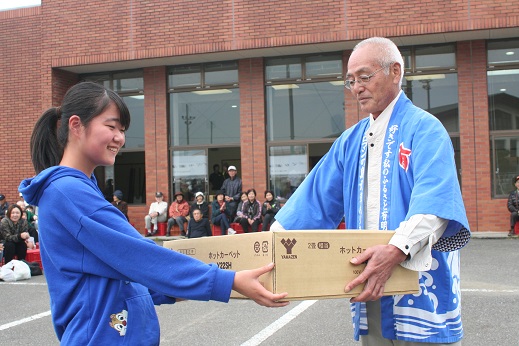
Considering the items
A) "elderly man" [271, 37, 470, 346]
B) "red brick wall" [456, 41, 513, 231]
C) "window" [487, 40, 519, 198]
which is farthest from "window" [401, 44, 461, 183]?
"elderly man" [271, 37, 470, 346]

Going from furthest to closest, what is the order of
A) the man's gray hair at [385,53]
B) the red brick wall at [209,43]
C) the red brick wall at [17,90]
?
the red brick wall at [17,90] → the red brick wall at [209,43] → the man's gray hair at [385,53]

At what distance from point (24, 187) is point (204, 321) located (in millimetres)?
4738

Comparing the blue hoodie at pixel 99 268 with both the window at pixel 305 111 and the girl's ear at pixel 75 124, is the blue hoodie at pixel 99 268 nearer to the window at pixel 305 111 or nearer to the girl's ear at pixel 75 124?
the girl's ear at pixel 75 124

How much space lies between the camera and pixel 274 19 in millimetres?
15172

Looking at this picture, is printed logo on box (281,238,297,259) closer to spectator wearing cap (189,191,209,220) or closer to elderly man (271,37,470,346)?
elderly man (271,37,470,346)

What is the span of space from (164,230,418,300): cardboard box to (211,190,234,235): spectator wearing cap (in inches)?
515

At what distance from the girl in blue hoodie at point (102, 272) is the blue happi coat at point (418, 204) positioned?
0.69 meters

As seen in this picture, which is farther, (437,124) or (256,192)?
(256,192)

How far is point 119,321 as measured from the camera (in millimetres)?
1987

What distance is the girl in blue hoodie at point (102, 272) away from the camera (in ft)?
6.42

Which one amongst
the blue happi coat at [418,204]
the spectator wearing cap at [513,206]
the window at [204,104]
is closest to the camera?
the blue happi coat at [418,204]

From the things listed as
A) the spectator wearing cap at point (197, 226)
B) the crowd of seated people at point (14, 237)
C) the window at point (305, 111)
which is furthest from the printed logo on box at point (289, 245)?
the window at point (305, 111)

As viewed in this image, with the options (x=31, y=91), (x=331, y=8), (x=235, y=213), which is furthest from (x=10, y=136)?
(x=331, y=8)

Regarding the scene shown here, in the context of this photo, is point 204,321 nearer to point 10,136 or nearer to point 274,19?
point 274,19
